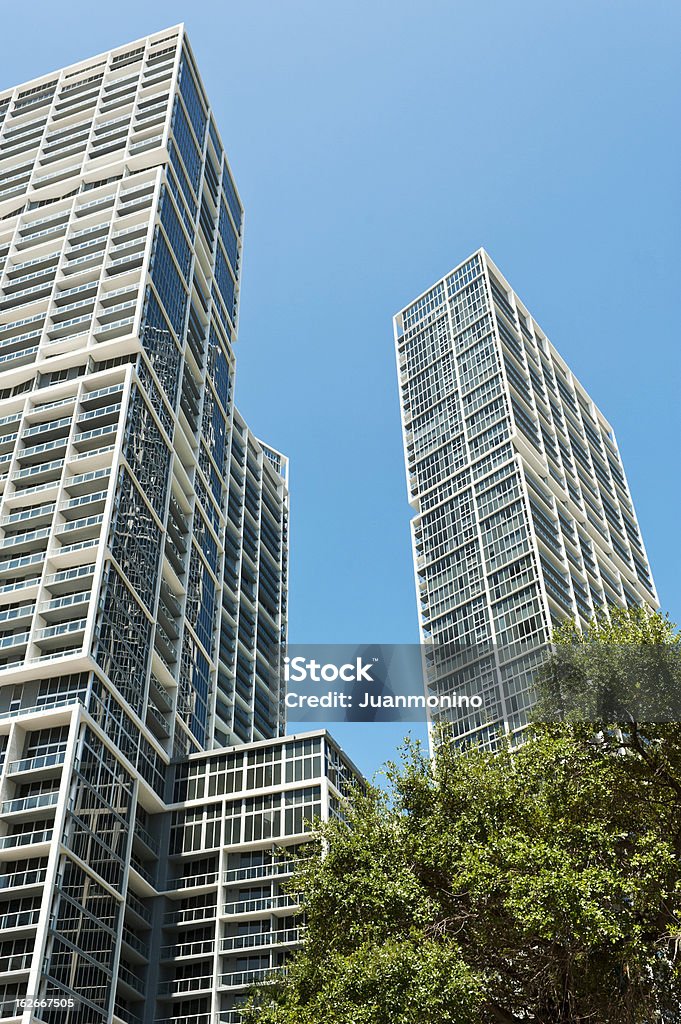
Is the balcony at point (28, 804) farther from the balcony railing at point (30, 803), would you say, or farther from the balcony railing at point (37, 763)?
the balcony railing at point (37, 763)

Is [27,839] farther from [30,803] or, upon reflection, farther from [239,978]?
[239,978]

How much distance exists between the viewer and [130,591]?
58.3m

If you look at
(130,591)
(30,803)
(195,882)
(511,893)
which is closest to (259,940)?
(195,882)

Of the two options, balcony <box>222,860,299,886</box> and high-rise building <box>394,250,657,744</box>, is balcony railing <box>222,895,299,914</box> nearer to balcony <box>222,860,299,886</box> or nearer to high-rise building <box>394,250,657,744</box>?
balcony <box>222,860,299,886</box>

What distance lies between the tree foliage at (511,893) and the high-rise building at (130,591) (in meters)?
21.2

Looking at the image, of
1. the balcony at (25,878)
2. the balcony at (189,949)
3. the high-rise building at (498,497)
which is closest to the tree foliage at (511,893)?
the balcony at (25,878)

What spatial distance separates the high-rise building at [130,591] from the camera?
4703 centimetres

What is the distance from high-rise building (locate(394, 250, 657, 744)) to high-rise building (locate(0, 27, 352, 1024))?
61.7 feet

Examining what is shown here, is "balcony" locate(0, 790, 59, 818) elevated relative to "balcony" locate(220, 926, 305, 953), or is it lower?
elevated

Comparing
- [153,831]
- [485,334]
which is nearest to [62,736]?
[153,831]

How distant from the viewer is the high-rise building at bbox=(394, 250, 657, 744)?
8138 centimetres

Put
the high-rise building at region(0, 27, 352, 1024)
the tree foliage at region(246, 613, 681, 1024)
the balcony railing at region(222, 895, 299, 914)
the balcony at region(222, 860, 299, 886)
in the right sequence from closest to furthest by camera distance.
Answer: the tree foliage at region(246, 613, 681, 1024) → the high-rise building at region(0, 27, 352, 1024) → the balcony railing at region(222, 895, 299, 914) → the balcony at region(222, 860, 299, 886)

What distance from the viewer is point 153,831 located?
55688 millimetres

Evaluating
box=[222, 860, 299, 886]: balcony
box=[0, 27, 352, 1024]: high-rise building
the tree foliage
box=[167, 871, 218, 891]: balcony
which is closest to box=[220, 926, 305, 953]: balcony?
box=[0, 27, 352, 1024]: high-rise building
